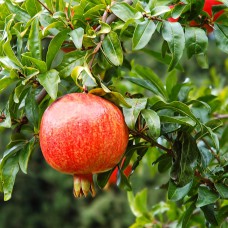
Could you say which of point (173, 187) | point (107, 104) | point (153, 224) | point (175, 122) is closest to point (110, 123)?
point (107, 104)

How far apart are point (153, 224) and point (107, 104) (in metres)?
0.84

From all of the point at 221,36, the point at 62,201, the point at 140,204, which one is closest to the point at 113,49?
the point at 221,36

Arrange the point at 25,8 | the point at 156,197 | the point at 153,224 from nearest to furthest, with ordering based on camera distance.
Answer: the point at 25,8
the point at 153,224
the point at 156,197

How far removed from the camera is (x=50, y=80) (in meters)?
1.03

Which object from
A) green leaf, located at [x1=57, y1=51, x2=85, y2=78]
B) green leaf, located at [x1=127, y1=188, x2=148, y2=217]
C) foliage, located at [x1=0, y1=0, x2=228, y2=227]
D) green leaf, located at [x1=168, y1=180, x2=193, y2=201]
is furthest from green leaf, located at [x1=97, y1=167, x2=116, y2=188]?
green leaf, located at [x1=127, y1=188, x2=148, y2=217]

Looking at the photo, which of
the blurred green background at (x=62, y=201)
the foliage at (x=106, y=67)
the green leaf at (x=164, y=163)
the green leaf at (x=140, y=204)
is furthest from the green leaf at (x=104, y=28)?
the blurred green background at (x=62, y=201)

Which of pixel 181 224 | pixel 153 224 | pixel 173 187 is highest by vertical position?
pixel 173 187

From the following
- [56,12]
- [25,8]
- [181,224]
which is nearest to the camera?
[56,12]

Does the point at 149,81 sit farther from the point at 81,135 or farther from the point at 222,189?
the point at 81,135

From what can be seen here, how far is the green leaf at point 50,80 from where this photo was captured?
1.01m

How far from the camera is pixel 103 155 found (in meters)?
0.97

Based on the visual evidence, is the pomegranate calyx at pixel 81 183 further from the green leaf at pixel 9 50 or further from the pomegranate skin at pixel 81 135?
the green leaf at pixel 9 50

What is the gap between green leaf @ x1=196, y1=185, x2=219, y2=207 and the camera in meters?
1.21

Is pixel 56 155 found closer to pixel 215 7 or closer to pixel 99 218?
pixel 215 7
